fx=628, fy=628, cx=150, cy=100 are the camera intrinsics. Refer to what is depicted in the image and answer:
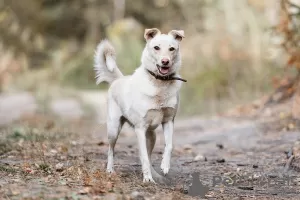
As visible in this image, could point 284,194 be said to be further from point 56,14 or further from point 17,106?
point 56,14

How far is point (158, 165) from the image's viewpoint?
7117mm

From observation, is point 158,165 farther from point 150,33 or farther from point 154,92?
point 150,33

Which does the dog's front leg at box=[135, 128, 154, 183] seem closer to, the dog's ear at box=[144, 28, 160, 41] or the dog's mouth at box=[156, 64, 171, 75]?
the dog's mouth at box=[156, 64, 171, 75]

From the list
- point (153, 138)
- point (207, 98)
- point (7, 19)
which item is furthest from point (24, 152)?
point (7, 19)

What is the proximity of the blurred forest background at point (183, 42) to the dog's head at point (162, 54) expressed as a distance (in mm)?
4357

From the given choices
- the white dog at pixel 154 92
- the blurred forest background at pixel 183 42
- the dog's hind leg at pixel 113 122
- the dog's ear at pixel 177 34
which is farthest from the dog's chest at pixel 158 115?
the blurred forest background at pixel 183 42

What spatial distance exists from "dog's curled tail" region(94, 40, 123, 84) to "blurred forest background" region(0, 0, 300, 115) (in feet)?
13.3

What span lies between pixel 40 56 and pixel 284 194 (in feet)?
69.9

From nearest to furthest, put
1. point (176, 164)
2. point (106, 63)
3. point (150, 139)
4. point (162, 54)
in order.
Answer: point (162, 54) < point (150, 139) < point (106, 63) < point (176, 164)

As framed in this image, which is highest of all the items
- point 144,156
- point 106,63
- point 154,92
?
point 106,63

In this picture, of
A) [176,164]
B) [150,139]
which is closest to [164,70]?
[150,139]

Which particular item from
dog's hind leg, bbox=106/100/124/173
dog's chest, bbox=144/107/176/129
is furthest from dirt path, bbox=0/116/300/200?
dog's chest, bbox=144/107/176/129

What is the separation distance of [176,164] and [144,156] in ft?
5.25

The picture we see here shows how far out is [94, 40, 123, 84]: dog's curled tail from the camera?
666cm
